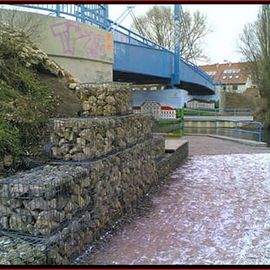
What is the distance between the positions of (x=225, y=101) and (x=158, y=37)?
38.0 feet

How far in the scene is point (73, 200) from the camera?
473cm

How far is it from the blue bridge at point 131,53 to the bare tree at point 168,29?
733cm

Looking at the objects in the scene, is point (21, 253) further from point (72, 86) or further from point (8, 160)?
point (72, 86)

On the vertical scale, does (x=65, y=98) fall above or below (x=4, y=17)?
below

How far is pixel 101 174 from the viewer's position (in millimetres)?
5539

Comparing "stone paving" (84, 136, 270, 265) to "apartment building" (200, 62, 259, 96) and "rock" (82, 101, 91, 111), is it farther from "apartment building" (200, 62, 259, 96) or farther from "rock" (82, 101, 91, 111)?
"apartment building" (200, 62, 259, 96)

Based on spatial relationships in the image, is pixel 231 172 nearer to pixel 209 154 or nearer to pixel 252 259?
pixel 209 154

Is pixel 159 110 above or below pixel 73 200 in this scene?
above

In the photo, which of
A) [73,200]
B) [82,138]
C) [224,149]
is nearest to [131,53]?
[224,149]

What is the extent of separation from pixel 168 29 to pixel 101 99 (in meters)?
35.0

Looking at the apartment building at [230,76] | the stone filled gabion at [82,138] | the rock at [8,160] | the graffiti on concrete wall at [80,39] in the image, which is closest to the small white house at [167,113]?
the graffiti on concrete wall at [80,39]

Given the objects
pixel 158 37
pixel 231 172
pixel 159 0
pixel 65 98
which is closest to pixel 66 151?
pixel 65 98

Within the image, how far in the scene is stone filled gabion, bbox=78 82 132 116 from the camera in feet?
21.8

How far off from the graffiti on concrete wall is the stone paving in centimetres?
585
